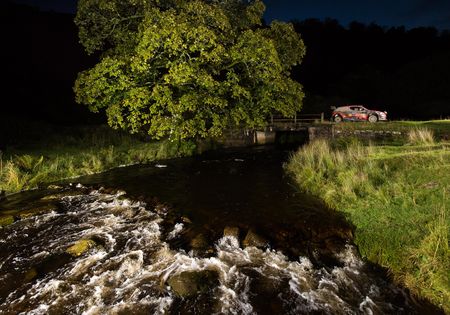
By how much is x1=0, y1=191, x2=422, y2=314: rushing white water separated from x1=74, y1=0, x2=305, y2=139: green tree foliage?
828cm

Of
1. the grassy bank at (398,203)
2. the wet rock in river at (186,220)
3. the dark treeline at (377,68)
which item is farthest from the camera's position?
the dark treeline at (377,68)

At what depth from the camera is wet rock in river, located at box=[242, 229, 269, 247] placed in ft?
31.5

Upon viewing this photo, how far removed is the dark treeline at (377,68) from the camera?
5475 centimetres

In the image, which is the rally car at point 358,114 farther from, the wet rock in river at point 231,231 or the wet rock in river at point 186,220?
the wet rock in river at point 231,231

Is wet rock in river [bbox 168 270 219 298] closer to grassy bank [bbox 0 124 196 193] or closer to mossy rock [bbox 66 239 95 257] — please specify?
mossy rock [bbox 66 239 95 257]

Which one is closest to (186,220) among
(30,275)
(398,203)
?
(30,275)

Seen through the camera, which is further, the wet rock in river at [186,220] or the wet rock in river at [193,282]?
the wet rock in river at [186,220]

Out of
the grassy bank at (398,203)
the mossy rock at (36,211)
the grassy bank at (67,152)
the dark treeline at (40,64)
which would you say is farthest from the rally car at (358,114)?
the dark treeline at (40,64)

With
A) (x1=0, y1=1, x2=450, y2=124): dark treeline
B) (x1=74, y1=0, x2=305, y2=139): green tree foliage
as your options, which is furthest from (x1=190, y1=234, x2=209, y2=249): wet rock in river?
(x1=0, y1=1, x2=450, y2=124): dark treeline

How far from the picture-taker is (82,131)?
29.9 meters

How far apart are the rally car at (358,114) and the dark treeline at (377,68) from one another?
17.4 metres

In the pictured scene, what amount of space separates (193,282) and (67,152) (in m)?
18.2

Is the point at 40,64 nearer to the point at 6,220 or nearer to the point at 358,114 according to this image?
the point at 358,114

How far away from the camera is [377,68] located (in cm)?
7125
